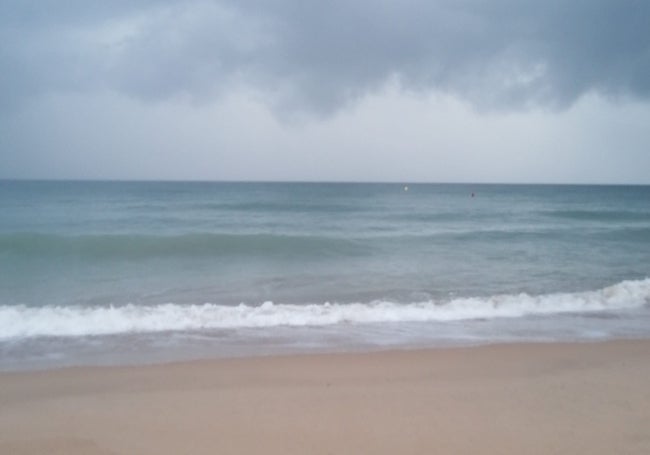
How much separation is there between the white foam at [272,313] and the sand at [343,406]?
7.36ft

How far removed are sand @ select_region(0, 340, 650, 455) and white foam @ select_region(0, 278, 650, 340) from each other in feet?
7.36

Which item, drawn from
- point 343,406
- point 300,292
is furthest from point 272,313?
point 343,406

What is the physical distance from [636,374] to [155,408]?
559cm

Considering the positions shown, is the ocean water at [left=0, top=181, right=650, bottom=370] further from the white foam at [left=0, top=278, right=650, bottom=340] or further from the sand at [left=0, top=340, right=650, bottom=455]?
the sand at [left=0, top=340, right=650, bottom=455]

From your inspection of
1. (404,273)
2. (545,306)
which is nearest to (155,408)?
(545,306)

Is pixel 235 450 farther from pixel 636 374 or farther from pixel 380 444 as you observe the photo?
pixel 636 374

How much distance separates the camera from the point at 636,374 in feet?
20.6

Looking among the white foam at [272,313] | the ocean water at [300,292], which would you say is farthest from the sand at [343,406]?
the white foam at [272,313]

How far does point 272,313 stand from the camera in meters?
9.62

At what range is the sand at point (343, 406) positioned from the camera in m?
4.51

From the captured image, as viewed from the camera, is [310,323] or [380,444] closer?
[380,444]

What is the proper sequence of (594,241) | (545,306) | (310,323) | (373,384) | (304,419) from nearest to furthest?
(304,419) < (373,384) < (310,323) < (545,306) < (594,241)

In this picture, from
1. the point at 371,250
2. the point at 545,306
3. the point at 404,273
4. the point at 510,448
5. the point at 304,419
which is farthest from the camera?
the point at 371,250

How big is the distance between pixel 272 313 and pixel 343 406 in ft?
14.8
